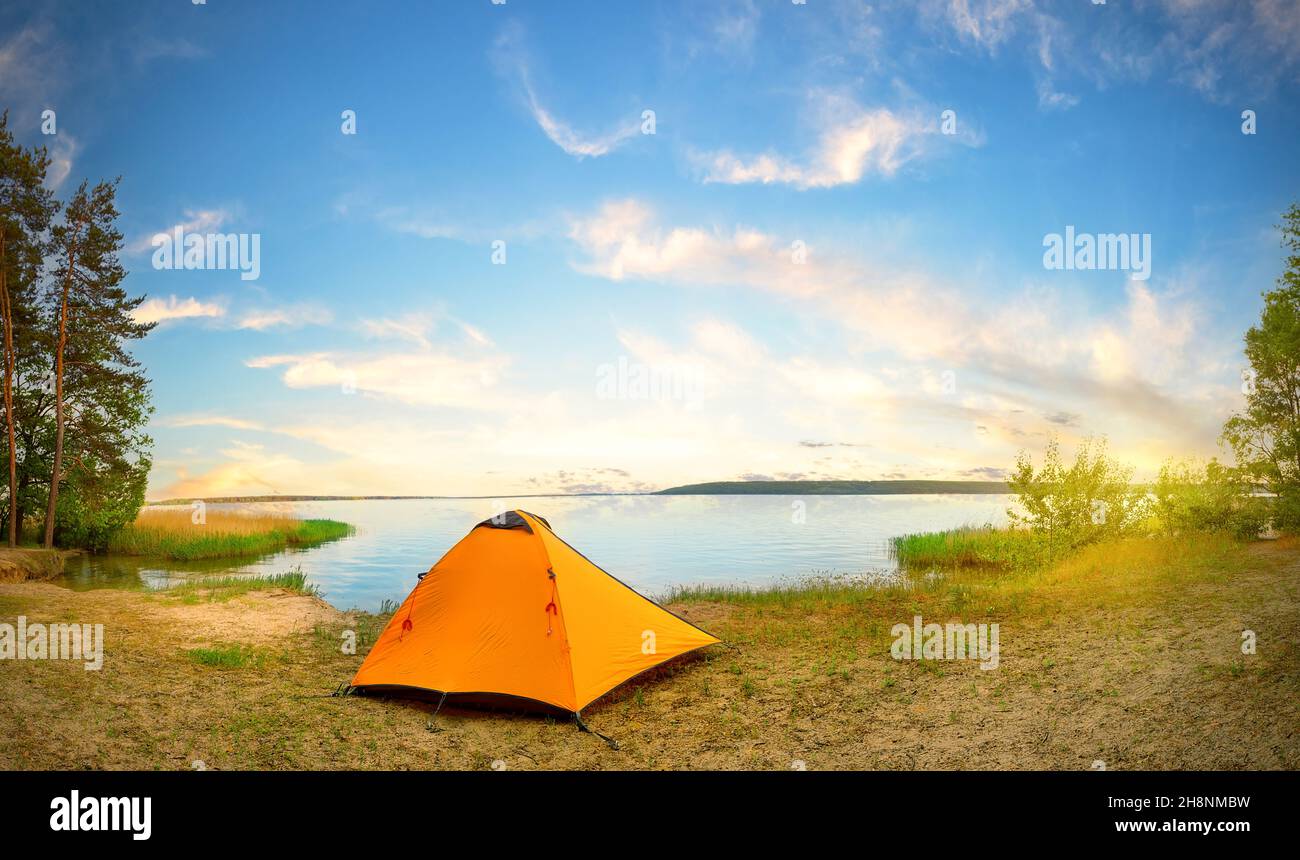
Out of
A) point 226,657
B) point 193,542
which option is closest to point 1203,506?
point 226,657

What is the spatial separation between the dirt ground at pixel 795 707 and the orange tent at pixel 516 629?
1.21ft

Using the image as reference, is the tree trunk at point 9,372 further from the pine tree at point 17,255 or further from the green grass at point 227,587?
the green grass at point 227,587

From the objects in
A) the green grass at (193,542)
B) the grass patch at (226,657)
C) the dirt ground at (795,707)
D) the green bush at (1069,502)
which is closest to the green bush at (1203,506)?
the green bush at (1069,502)

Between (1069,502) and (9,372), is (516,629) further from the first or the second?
(9,372)

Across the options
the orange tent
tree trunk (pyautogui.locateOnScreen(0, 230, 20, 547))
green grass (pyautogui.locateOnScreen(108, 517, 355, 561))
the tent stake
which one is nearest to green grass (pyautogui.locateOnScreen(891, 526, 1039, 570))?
the orange tent

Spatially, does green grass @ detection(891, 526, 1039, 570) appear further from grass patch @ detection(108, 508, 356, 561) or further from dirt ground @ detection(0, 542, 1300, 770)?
grass patch @ detection(108, 508, 356, 561)

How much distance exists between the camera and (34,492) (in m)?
29.9

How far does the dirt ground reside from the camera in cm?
691

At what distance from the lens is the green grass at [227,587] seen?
1734 centimetres

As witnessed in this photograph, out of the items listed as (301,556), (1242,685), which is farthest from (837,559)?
(301,556)

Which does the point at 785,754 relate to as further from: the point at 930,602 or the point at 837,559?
the point at 837,559

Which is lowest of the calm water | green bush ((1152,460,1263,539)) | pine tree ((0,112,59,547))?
the calm water

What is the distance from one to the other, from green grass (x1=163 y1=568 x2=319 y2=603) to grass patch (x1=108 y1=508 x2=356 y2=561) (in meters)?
9.83
